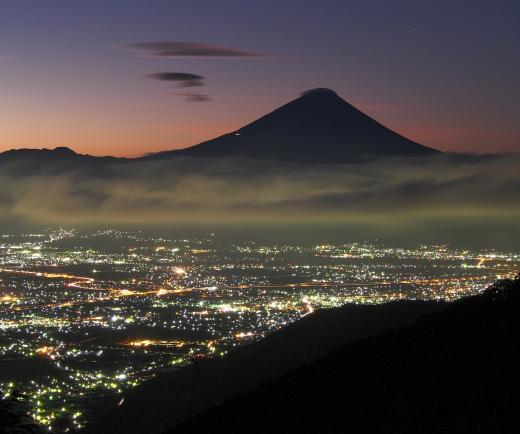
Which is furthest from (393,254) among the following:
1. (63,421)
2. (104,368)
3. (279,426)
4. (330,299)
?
(279,426)

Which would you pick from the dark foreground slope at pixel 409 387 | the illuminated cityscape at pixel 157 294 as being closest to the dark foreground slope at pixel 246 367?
the illuminated cityscape at pixel 157 294

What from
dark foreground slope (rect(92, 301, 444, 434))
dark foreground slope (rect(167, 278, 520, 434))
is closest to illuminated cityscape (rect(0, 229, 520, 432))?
dark foreground slope (rect(92, 301, 444, 434))

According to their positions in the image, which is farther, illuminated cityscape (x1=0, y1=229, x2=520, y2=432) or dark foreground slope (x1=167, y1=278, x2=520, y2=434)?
illuminated cityscape (x1=0, y1=229, x2=520, y2=432)

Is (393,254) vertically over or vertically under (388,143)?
under

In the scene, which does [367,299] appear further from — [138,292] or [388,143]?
[388,143]

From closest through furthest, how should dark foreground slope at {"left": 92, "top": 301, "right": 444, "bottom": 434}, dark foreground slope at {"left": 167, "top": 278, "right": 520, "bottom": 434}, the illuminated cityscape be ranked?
dark foreground slope at {"left": 167, "top": 278, "right": 520, "bottom": 434} < dark foreground slope at {"left": 92, "top": 301, "right": 444, "bottom": 434} < the illuminated cityscape

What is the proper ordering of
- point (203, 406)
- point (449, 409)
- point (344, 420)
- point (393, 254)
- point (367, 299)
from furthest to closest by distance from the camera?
point (393, 254) → point (367, 299) → point (203, 406) → point (344, 420) → point (449, 409)

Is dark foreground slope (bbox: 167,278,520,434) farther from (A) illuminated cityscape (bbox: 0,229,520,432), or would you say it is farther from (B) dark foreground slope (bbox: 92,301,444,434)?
(A) illuminated cityscape (bbox: 0,229,520,432)
